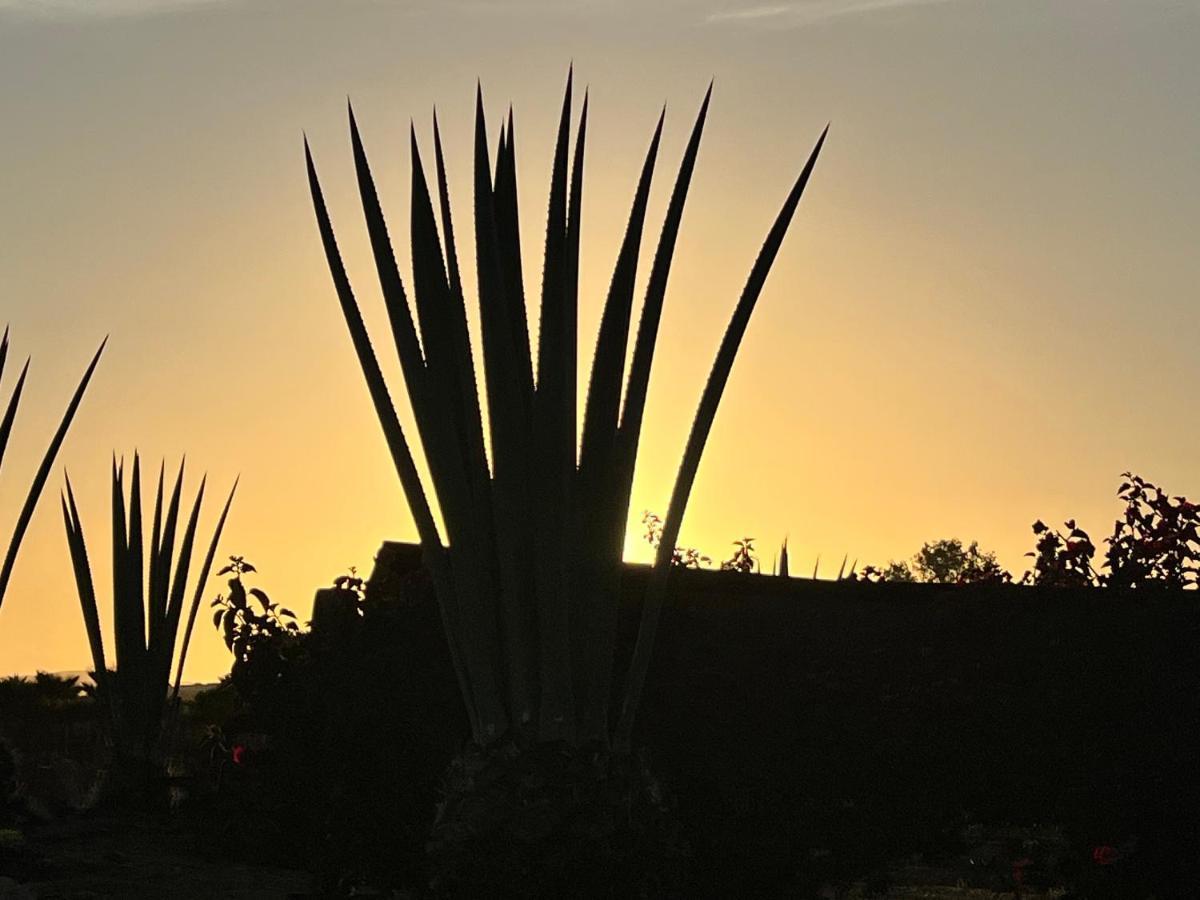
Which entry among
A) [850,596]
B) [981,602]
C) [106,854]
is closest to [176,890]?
[106,854]

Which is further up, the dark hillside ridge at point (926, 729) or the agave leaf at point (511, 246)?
the agave leaf at point (511, 246)

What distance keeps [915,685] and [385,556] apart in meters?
3.01

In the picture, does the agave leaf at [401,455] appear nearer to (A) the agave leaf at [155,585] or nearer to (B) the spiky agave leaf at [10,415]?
(B) the spiky agave leaf at [10,415]

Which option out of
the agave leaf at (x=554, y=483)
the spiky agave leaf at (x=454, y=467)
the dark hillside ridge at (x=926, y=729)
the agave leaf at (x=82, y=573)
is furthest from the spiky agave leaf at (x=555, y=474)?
the agave leaf at (x=82, y=573)

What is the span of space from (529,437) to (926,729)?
289cm

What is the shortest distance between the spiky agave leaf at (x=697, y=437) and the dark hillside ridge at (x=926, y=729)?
1.54m

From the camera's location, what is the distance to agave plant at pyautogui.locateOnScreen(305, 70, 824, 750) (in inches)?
182

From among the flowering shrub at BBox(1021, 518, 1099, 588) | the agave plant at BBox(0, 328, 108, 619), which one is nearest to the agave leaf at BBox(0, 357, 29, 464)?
the agave plant at BBox(0, 328, 108, 619)

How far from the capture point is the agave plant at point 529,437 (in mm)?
4621

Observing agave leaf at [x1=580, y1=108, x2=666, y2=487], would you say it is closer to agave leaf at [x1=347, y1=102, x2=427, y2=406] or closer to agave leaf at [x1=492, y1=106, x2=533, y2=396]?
agave leaf at [x1=492, y1=106, x2=533, y2=396]

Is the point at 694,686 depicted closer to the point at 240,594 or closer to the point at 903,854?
the point at 903,854

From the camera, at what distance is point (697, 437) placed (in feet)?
15.6

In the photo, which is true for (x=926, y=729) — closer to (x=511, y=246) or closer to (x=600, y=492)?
(x=600, y=492)

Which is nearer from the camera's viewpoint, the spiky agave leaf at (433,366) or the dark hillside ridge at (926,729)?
the spiky agave leaf at (433,366)
